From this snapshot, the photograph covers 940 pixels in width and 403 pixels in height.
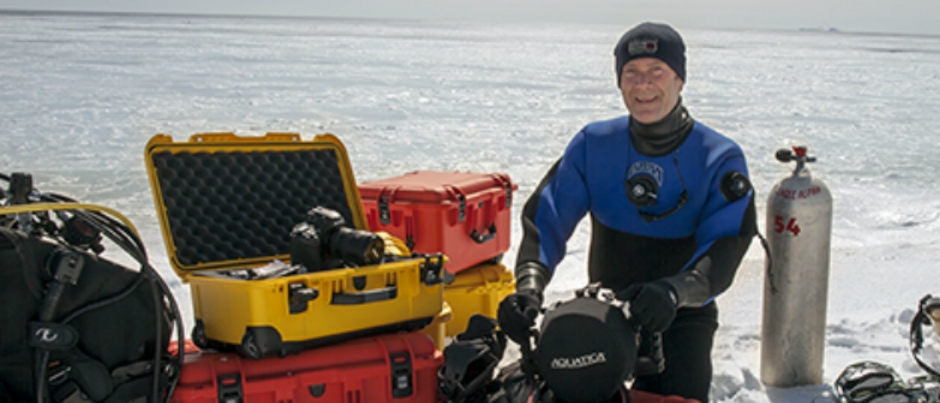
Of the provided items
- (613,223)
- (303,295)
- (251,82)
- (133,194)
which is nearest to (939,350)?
(613,223)

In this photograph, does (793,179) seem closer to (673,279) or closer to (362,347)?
(673,279)

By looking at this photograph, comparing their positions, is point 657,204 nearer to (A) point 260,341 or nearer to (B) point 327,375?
(B) point 327,375

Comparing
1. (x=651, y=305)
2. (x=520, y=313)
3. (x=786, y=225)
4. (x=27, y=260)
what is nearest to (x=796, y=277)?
(x=786, y=225)

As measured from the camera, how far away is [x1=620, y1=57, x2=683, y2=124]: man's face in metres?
2.47

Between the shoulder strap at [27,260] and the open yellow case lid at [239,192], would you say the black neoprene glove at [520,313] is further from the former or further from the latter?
the shoulder strap at [27,260]

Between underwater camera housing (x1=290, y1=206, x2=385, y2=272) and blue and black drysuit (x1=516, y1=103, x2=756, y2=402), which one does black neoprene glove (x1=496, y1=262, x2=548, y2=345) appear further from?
underwater camera housing (x1=290, y1=206, x2=385, y2=272)

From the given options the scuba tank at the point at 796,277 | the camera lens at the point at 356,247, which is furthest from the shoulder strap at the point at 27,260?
the scuba tank at the point at 796,277

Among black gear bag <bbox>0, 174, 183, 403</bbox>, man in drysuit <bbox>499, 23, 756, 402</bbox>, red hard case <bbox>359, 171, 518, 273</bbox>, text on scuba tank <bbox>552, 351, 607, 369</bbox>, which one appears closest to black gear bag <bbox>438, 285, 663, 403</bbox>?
text on scuba tank <bbox>552, 351, 607, 369</bbox>

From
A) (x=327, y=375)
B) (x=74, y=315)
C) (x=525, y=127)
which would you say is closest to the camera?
(x=74, y=315)

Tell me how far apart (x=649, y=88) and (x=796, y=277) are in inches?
37.9

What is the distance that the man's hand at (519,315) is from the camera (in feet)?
6.86

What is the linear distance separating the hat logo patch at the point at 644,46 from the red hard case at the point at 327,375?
3.50ft

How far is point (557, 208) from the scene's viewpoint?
2.72 metres

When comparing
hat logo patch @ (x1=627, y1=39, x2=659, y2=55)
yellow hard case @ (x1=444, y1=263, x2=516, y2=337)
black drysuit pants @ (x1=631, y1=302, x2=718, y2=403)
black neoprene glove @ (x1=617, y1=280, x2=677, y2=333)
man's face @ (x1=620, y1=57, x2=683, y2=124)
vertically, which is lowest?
yellow hard case @ (x1=444, y1=263, x2=516, y2=337)
